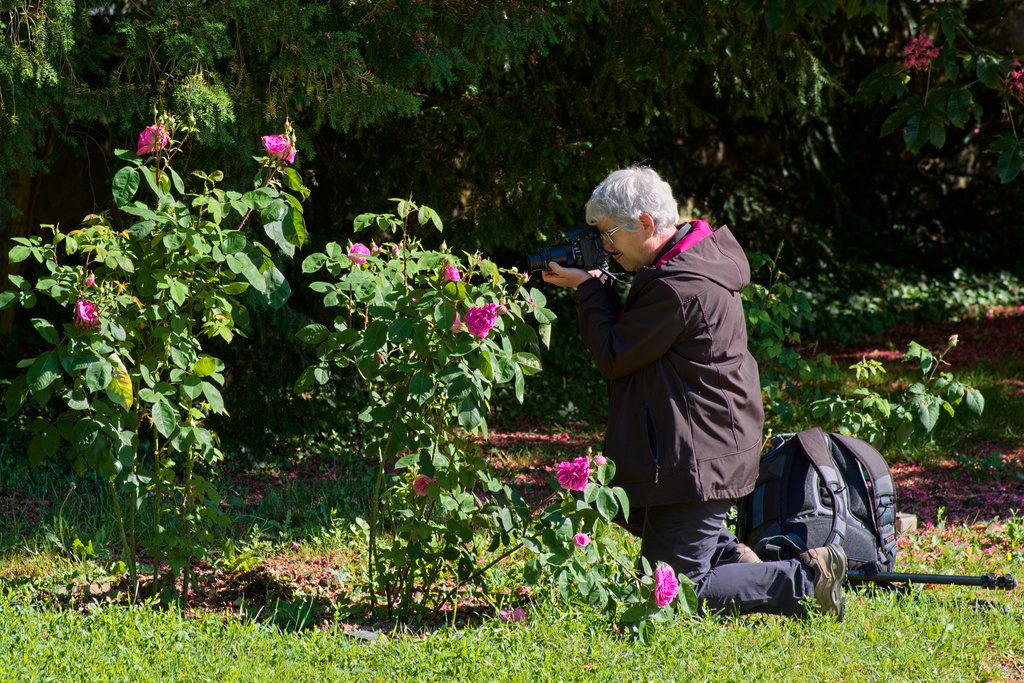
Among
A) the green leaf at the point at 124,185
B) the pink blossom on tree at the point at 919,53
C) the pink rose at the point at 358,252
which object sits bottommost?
the pink rose at the point at 358,252

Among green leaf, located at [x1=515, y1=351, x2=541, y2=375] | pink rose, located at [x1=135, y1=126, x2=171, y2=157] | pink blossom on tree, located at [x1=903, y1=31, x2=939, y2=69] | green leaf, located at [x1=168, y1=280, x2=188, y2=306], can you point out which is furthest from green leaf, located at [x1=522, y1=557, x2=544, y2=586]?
pink blossom on tree, located at [x1=903, y1=31, x2=939, y2=69]

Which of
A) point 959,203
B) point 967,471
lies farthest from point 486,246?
point 959,203

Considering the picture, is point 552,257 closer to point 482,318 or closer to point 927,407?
point 482,318

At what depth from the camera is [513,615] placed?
322 centimetres

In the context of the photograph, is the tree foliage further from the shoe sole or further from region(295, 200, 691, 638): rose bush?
the shoe sole

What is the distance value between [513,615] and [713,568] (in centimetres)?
74

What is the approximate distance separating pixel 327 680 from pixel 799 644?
5.16ft

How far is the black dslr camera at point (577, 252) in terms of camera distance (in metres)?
3.12

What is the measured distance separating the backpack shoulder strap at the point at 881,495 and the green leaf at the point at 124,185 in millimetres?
2856

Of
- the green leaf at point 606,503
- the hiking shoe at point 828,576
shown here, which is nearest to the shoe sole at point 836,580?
the hiking shoe at point 828,576

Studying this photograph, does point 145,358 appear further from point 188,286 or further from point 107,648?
point 107,648

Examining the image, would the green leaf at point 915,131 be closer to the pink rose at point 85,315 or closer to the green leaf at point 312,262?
the green leaf at point 312,262

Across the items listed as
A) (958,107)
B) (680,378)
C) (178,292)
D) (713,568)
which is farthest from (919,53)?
(178,292)

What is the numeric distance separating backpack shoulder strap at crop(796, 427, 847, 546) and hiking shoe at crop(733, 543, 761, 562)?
0.29 m
